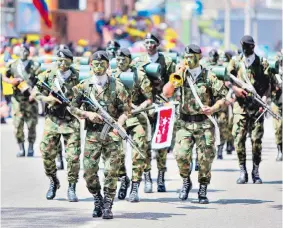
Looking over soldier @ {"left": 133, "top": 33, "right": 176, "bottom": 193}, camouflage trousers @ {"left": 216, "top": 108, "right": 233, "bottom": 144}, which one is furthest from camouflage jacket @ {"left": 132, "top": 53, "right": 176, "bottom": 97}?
camouflage trousers @ {"left": 216, "top": 108, "right": 233, "bottom": 144}

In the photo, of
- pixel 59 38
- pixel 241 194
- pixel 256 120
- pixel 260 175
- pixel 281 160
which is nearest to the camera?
pixel 241 194

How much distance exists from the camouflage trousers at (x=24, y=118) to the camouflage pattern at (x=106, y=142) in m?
8.33

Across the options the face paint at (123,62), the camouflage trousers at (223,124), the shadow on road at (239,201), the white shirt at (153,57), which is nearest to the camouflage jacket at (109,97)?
the face paint at (123,62)

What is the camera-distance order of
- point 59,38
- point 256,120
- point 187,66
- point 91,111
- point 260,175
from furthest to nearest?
point 59,38, point 260,175, point 256,120, point 187,66, point 91,111

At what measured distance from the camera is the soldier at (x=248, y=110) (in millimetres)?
17469

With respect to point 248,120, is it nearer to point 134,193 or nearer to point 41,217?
point 134,193

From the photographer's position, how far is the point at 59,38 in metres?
68.1

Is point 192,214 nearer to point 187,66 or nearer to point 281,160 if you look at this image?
point 187,66

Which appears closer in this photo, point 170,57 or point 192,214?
point 192,214

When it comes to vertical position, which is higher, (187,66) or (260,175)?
(187,66)

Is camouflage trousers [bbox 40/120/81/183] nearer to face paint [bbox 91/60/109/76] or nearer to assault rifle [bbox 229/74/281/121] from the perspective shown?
face paint [bbox 91/60/109/76]

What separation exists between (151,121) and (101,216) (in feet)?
8.82

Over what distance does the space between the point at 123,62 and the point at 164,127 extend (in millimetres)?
1201

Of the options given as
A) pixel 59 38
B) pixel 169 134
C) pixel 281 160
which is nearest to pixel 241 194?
pixel 169 134
